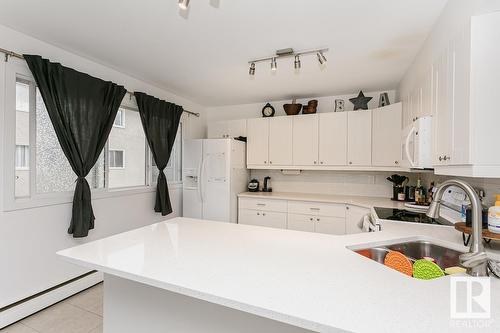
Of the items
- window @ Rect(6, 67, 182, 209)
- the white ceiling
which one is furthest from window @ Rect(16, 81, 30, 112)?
the white ceiling

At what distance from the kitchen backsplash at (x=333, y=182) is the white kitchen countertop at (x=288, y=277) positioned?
2.09 meters

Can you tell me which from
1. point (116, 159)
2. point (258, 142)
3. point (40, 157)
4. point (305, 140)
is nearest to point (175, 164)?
point (116, 159)

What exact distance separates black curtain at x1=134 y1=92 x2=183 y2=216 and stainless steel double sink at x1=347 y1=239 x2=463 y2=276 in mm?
2803

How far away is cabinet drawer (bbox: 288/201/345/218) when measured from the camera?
3258 millimetres

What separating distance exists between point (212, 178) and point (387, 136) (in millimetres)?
2521

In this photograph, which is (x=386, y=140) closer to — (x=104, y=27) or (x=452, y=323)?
(x=452, y=323)

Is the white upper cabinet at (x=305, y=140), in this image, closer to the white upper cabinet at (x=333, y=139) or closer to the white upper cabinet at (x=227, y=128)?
the white upper cabinet at (x=333, y=139)

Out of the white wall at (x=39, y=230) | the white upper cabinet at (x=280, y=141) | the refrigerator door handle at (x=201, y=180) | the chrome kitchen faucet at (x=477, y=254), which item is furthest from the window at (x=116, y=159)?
the chrome kitchen faucet at (x=477, y=254)

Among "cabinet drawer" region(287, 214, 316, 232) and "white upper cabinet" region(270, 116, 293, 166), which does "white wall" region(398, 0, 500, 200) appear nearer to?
"cabinet drawer" region(287, 214, 316, 232)

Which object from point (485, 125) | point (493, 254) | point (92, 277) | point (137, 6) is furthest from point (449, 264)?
point (92, 277)

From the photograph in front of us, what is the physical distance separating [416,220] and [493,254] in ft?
2.60

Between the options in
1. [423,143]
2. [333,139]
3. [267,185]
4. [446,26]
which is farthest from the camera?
[267,185]

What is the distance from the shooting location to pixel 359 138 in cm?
339

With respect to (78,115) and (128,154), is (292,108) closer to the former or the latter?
(128,154)
